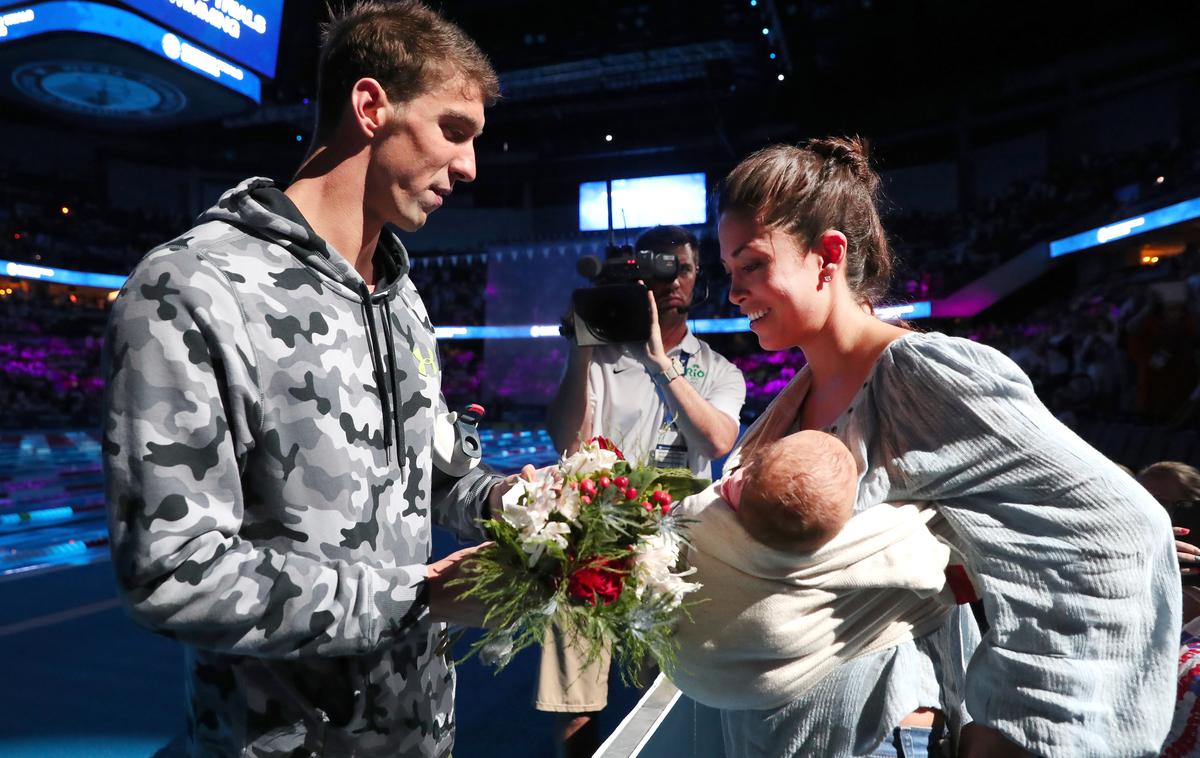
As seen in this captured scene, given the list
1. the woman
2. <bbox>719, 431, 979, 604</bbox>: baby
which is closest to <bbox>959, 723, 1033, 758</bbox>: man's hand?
the woman

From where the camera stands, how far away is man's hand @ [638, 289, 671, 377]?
2.20 meters

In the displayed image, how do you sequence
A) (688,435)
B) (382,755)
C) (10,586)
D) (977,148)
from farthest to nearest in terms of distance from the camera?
(977,148)
(10,586)
(688,435)
(382,755)

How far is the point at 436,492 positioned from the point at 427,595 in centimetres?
44

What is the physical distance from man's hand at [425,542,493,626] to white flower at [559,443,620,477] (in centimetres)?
15

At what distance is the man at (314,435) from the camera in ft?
3.15

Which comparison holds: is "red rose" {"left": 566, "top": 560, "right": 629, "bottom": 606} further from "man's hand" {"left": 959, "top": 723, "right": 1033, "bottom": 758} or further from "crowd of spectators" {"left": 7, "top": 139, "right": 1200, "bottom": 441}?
"crowd of spectators" {"left": 7, "top": 139, "right": 1200, "bottom": 441}

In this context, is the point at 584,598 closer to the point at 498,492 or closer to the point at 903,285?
the point at 498,492

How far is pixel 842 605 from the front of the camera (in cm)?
113

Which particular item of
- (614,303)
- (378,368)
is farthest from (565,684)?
(378,368)

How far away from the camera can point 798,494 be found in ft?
3.40

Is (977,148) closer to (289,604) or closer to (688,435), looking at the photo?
(688,435)

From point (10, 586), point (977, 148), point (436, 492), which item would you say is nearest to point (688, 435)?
point (436, 492)

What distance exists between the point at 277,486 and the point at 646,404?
1443 millimetres

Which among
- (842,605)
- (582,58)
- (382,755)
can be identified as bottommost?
(382,755)
